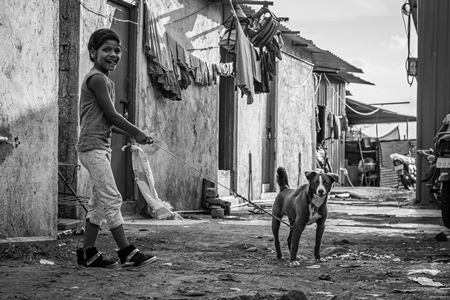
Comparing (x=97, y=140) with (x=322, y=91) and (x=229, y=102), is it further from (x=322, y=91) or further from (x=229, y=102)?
(x=322, y=91)

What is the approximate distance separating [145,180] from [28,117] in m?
4.40

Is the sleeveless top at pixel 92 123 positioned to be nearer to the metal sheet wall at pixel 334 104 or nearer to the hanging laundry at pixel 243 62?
the hanging laundry at pixel 243 62

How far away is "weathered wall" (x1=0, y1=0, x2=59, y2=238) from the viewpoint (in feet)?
19.6

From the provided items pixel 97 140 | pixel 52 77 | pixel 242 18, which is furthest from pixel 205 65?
pixel 97 140

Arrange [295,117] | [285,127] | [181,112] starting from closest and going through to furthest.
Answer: [181,112], [285,127], [295,117]

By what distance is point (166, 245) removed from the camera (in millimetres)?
7363

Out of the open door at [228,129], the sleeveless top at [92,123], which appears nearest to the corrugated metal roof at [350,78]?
the open door at [228,129]

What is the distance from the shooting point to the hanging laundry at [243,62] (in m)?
12.8

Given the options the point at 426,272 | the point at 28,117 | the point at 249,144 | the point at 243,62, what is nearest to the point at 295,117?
the point at 249,144

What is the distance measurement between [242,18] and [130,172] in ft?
15.1

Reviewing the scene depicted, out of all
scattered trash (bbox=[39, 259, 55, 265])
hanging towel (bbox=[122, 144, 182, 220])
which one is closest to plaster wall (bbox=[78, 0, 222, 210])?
hanging towel (bbox=[122, 144, 182, 220])

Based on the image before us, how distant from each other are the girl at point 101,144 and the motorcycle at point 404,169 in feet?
69.2

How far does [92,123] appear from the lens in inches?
216

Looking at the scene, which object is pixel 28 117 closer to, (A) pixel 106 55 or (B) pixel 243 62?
(A) pixel 106 55
